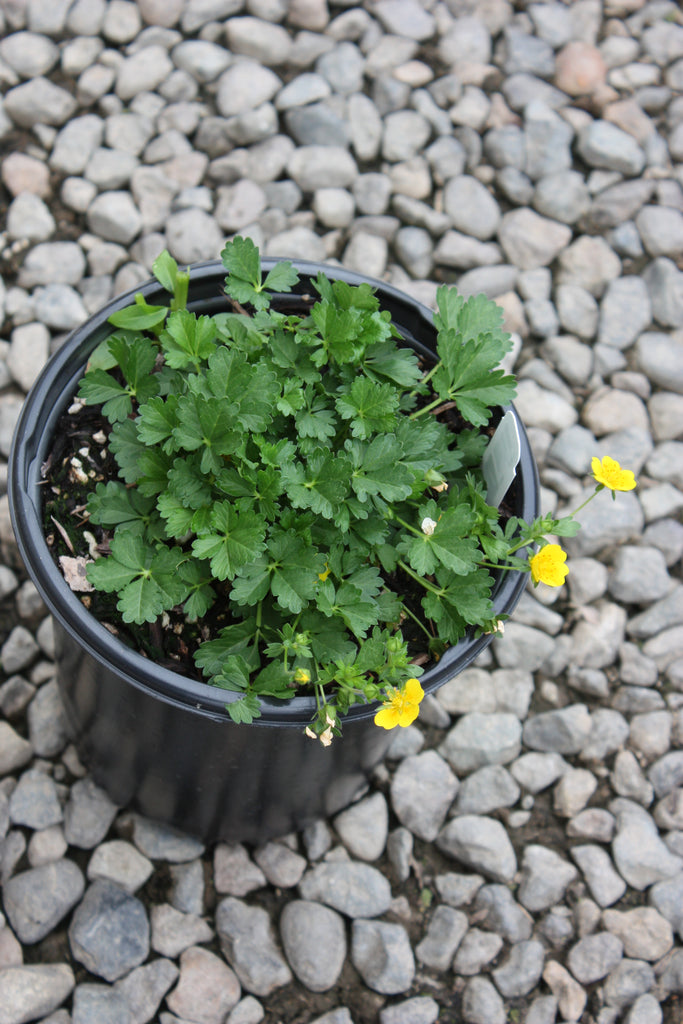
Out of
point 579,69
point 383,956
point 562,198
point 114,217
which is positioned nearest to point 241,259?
point 114,217

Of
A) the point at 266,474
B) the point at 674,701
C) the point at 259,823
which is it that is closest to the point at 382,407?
the point at 266,474

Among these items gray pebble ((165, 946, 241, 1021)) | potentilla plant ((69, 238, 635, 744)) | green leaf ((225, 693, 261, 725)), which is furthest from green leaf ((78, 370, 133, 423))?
gray pebble ((165, 946, 241, 1021))

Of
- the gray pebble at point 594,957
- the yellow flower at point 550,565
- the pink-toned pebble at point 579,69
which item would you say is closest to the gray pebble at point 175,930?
the gray pebble at point 594,957

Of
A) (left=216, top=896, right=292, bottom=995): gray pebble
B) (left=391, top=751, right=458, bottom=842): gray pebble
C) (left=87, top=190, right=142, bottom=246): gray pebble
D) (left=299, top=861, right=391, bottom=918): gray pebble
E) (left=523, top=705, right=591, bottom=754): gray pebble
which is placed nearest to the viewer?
(left=216, top=896, right=292, bottom=995): gray pebble

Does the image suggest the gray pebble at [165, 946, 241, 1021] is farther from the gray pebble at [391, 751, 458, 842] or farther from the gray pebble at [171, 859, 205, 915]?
the gray pebble at [391, 751, 458, 842]

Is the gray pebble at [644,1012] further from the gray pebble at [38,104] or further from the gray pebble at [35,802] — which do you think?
the gray pebble at [38,104]

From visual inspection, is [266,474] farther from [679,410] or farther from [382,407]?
[679,410]
